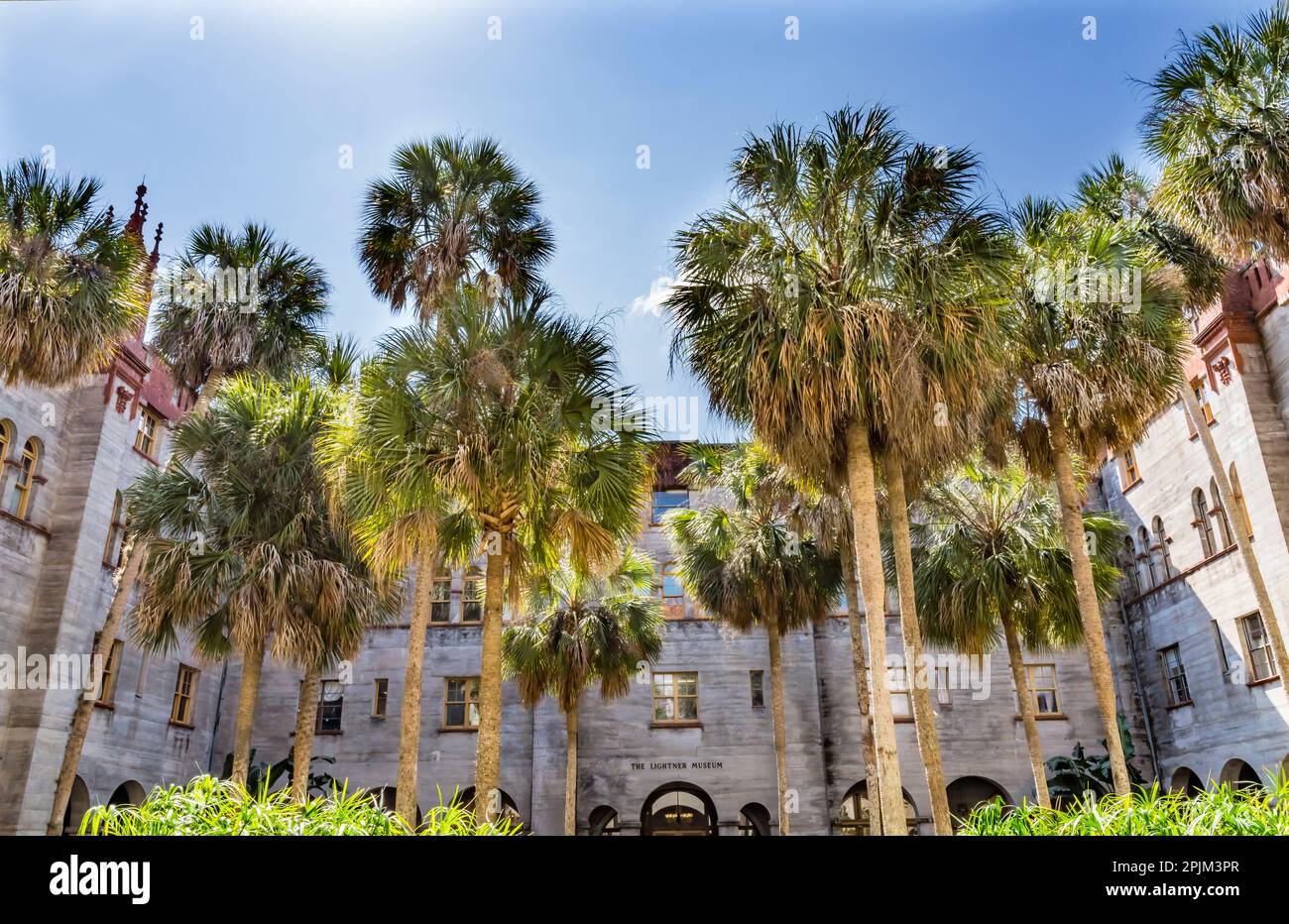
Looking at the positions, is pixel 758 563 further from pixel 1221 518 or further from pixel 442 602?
pixel 442 602

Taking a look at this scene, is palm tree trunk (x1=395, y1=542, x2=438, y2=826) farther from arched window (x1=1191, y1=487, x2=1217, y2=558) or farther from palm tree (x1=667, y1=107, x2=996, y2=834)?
arched window (x1=1191, y1=487, x2=1217, y2=558)

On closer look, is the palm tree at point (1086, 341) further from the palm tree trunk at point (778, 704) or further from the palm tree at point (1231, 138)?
the palm tree trunk at point (778, 704)

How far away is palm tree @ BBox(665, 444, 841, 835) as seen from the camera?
21.9 meters

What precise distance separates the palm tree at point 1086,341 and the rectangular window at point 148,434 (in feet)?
70.5

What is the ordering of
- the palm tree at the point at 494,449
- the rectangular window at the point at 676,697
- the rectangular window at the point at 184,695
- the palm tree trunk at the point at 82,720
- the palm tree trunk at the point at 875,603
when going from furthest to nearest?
the rectangular window at the point at 676,697
the rectangular window at the point at 184,695
the palm tree trunk at the point at 82,720
the palm tree at the point at 494,449
the palm tree trunk at the point at 875,603

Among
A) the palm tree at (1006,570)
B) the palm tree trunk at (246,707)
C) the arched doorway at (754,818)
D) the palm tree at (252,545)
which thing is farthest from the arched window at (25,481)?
the arched doorway at (754,818)

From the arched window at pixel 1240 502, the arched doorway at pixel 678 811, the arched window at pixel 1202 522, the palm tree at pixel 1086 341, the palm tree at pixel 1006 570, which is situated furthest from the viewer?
the arched doorway at pixel 678 811

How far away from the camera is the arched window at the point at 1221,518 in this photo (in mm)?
22609

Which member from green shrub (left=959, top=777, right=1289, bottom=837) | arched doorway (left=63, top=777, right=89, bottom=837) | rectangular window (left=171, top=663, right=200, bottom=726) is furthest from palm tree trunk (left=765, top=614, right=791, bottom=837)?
rectangular window (left=171, top=663, right=200, bottom=726)

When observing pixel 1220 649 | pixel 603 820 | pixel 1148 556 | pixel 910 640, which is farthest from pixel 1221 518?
pixel 603 820

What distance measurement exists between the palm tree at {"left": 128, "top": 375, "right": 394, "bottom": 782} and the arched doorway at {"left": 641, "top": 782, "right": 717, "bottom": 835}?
1341 cm
